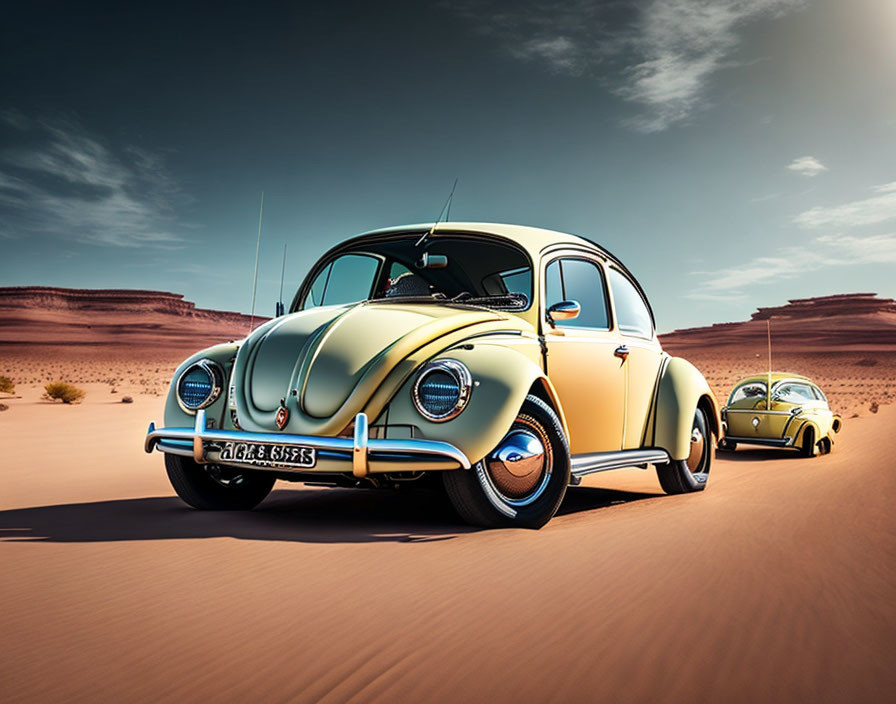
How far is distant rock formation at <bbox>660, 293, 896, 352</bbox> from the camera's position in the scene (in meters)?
116

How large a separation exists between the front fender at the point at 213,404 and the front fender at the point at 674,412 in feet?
12.6

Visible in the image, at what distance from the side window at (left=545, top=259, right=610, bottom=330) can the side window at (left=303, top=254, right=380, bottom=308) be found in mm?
1604

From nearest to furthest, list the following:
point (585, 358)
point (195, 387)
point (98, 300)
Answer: point (195, 387) → point (585, 358) → point (98, 300)

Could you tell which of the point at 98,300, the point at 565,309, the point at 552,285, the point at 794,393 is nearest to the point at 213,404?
the point at 565,309

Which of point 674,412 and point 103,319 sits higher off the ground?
point 103,319

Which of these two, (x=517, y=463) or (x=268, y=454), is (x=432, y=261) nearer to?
(x=517, y=463)

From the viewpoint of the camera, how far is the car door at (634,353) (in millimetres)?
6539

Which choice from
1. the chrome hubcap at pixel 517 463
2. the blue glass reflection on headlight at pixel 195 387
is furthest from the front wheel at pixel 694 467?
the blue glass reflection on headlight at pixel 195 387

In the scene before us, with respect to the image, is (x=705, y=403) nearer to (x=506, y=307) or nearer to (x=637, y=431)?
(x=637, y=431)

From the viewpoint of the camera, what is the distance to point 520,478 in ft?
15.8

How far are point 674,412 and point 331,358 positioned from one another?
12.1 feet

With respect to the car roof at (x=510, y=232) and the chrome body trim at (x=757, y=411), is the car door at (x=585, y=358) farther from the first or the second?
the chrome body trim at (x=757, y=411)

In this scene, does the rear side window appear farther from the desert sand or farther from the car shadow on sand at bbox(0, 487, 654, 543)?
the car shadow on sand at bbox(0, 487, 654, 543)

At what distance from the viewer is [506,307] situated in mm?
5660
